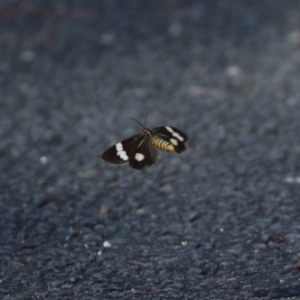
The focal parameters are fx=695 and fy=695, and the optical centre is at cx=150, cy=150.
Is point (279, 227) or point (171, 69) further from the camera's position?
point (171, 69)

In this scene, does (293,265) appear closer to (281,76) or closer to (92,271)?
(92,271)

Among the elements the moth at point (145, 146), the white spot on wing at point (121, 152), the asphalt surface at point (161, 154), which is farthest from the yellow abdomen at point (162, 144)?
the asphalt surface at point (161, 154)

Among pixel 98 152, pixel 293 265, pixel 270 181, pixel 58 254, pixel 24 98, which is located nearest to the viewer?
pixel 293 265

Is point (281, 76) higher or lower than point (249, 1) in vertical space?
lower

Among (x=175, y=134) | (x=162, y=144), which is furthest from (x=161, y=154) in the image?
(x=162, y=144)

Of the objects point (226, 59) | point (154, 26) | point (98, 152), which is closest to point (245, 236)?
point (98, 152)

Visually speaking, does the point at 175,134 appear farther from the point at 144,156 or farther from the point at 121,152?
the point at 121,152
